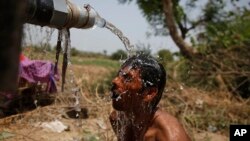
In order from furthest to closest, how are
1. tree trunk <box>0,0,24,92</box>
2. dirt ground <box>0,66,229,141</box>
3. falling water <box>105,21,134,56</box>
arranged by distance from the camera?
1. dirt ground <box>0,66,229,141</box>
2. falling water <box>105,21,134,56</box>
3. tree trunk <box>0,0,24,92</box>

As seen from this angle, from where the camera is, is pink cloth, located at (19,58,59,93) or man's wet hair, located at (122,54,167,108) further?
pink cloth, located at (19,58,59,93)

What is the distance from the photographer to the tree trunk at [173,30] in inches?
464

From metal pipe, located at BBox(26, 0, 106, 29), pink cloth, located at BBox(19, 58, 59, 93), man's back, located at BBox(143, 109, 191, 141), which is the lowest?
man's back, located at BBox(143, 109, 191, 141)

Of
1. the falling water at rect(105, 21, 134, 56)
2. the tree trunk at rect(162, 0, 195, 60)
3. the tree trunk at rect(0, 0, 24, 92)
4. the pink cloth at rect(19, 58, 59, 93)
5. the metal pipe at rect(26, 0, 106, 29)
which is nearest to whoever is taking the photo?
the tree trunk at rect(0, 0, 24, 92)

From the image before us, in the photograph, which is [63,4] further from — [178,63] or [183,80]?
[178,63]

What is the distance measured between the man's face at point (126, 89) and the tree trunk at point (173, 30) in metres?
9.32

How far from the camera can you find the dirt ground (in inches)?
200

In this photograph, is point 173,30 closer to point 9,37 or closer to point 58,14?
point 58,14

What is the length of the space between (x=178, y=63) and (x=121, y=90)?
29.4ft

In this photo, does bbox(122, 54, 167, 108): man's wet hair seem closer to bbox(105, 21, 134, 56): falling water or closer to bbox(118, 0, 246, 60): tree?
Result: bbox(105, 21, 134, 56): falling water

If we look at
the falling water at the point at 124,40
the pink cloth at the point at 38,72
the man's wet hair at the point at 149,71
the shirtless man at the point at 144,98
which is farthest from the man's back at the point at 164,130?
the pink cloth at the point at 38,72

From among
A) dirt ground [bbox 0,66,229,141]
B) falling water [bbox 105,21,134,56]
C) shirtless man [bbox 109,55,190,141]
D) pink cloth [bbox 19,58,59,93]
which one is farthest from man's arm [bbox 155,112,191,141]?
pink cloth [bbox 19,58,59,93]

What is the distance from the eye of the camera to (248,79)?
881 cm

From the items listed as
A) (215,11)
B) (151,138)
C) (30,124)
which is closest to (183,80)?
(30,124)
